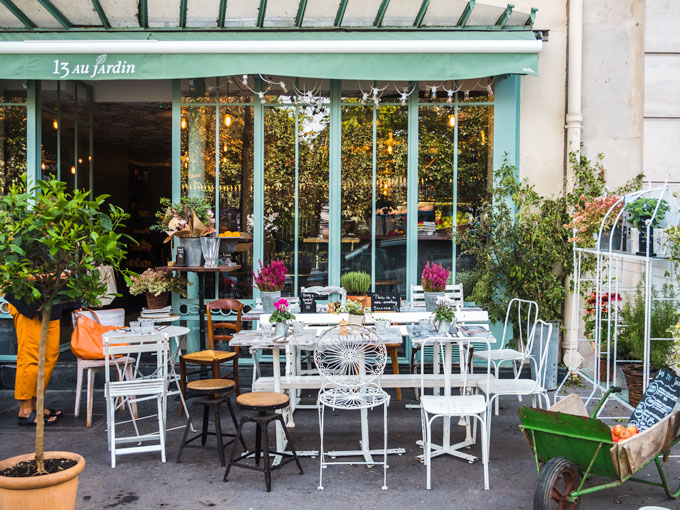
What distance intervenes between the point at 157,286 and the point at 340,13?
3694 millimetres

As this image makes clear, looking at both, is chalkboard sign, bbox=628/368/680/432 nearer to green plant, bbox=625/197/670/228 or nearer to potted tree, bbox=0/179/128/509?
green plant, bbox=625/197/670/228

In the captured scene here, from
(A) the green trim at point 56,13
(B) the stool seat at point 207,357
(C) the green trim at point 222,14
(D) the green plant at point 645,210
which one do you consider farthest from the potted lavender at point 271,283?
(A) the green trim at point 56,13

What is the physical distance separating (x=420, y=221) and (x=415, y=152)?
810 millimetres

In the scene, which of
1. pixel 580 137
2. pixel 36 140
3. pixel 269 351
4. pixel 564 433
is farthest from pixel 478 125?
pixel 36 140

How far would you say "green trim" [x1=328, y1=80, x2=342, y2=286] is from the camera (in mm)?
7934

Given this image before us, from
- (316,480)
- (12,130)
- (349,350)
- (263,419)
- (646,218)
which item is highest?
(12,130)

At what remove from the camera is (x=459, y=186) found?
25.9ft

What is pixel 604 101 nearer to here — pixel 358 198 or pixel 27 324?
pixel 358 198

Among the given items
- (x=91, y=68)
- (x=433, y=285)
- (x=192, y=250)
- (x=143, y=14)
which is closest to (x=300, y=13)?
(x=143, y=14)

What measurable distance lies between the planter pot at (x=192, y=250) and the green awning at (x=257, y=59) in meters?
1.78

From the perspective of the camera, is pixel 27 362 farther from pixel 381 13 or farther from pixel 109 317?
pixel 381 13

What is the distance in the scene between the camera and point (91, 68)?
7281mm

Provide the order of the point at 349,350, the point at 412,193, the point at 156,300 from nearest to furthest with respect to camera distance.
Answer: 1. the point at 349,350
2. the point at 156,300
3. the point at 412,193

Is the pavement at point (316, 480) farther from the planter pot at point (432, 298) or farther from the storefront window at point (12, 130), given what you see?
the storefront window at point (12, 130)
